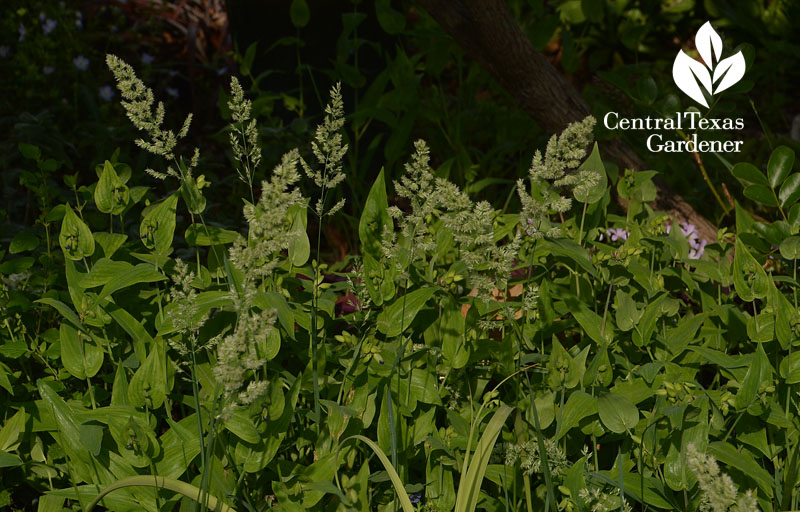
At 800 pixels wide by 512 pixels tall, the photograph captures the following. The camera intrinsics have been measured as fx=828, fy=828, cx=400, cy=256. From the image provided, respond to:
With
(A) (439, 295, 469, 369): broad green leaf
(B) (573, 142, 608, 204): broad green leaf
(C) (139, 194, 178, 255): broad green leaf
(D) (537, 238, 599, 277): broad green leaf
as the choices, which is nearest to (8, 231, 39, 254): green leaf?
(C) (139, 194, 178, 255): broad green leaf

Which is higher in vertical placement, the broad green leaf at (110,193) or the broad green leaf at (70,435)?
the broad green leaf at (110,193)

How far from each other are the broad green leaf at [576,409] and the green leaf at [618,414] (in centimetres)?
2

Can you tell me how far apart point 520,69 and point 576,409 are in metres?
1.32

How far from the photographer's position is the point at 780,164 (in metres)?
1.98

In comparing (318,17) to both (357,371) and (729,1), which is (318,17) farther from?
(729,1)

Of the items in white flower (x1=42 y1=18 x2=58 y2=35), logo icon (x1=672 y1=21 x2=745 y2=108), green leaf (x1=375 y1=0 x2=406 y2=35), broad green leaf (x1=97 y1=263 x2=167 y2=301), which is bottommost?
broad green leaf (x1=97 y1=263 x2=167 y2=301)

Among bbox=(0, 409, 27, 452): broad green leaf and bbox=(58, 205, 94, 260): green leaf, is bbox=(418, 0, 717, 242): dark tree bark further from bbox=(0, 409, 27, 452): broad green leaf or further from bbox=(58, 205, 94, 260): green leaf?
bbox=(0, 409, 27, 452): broad green leaf

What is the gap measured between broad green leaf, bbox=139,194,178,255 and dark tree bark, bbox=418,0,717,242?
1219 millimetres

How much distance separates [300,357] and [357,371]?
0.13 metres

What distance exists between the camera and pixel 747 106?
423 centimetres

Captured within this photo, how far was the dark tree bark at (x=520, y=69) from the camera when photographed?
2.57 metres

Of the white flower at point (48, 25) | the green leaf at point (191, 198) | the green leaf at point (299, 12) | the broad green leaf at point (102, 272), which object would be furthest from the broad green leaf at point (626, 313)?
the white flower at point (48, 25)

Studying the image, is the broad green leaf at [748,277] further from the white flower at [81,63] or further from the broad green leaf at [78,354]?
the white flower at [81,63]

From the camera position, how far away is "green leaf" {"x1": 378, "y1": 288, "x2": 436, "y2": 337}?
67.0 inches
